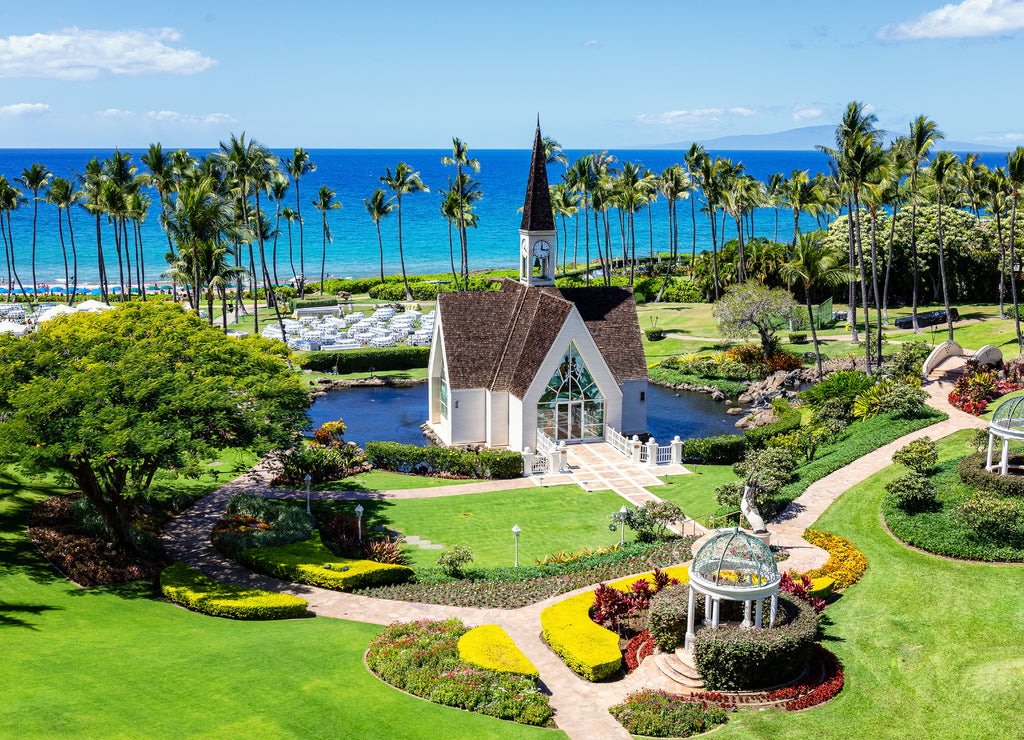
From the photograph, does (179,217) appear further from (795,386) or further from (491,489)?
(795,386)

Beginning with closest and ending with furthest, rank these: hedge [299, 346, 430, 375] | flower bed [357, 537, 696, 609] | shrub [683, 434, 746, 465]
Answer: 1. flower bed [357, 537, 696, 609]
2. shrub [683, 434, 746, 465]
3. hedge [299, 346, 430, 375]

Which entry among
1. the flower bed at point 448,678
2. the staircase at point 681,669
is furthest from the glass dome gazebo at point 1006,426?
the flower bed at point 448,678

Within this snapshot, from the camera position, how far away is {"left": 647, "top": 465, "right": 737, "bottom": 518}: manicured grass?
36.8 meters

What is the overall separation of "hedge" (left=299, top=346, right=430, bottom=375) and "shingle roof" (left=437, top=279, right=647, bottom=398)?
17.9 meters

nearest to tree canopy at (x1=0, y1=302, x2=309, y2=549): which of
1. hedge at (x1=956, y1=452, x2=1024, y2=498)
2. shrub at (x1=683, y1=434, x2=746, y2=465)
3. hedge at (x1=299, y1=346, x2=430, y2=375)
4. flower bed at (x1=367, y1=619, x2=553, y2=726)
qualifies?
flower bed at (x1=367, y1=619, x2=553, y2=726)

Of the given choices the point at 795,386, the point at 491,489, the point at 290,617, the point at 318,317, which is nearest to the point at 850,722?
the point at 290,617

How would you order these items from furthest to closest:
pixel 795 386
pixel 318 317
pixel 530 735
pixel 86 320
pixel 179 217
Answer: pixel 318 317 → pixel 795 386 → pixel 179 217 → pixel 86 320 → pixel 530 735

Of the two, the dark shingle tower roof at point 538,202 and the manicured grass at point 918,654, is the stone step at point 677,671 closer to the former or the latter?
the manicured grass at point 918,654

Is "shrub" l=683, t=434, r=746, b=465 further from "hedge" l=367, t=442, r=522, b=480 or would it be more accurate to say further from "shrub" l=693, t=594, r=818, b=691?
"shrub" l=693, t=594, r=818, b=691

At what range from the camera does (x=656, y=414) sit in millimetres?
55125

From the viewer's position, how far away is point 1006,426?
103 ft

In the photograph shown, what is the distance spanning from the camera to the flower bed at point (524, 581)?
28.5m

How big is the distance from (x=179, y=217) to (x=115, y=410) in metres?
27.6

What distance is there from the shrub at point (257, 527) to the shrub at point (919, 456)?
24019mm
